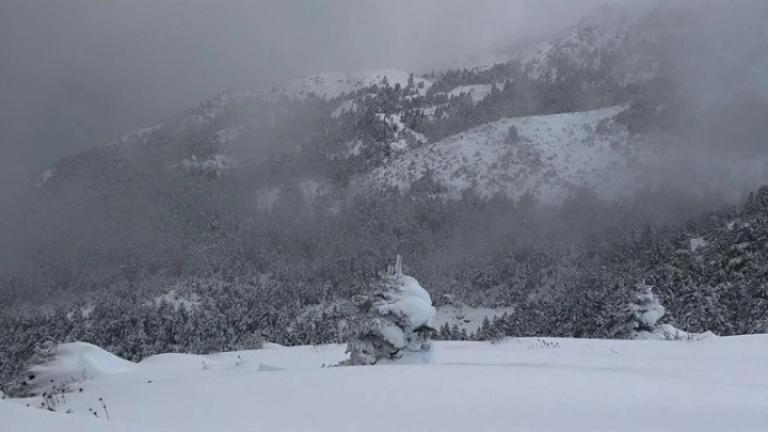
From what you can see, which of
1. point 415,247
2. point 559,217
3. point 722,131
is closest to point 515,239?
point 559,217

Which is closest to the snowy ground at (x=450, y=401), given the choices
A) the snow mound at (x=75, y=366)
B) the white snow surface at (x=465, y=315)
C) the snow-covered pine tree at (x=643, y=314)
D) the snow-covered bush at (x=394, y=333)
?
the snow-covered bush at (x=394, y=333)

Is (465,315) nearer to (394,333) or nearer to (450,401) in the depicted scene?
(394,333)

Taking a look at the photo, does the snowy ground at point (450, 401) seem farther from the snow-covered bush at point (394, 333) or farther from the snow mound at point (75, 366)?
the snow mound at point (75, 366)

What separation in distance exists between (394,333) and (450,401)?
7.45 metres

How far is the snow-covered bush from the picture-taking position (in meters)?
13.8

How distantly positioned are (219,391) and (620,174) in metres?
207

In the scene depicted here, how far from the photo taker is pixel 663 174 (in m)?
188

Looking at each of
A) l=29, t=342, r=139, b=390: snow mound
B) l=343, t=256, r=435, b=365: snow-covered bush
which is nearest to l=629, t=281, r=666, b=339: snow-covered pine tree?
l=343, t=256, r=435, b=365: snow-covered bush

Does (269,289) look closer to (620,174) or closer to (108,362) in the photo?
(620,174)

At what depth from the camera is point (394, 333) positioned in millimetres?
13781

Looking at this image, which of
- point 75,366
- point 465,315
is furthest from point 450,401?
point 465,315

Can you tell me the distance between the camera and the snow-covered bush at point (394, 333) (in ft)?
45.2

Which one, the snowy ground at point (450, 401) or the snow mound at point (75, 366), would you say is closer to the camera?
the snowy ground at point (450, 401)

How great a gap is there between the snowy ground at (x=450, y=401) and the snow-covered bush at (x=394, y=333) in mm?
4273
